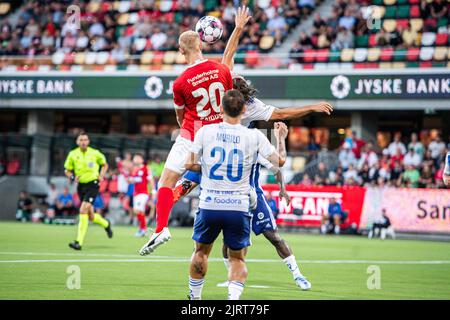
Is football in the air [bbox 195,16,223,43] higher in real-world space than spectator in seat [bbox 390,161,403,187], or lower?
higher

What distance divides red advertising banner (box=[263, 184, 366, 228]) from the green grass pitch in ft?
19.4

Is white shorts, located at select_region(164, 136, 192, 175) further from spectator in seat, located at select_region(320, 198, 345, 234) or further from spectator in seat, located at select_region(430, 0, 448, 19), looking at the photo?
spectator in seat, located at select_region(430, 0, 448, 19)

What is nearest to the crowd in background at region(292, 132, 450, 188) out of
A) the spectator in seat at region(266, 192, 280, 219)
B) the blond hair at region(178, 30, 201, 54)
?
the spectator in seat at region(266, 192, 280, 219)

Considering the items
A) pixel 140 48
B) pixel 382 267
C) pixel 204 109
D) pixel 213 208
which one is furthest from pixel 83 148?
pixel 140 48

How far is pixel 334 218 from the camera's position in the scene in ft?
95.3

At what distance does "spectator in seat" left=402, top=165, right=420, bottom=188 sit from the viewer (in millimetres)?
28688

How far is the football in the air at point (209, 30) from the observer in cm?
1193

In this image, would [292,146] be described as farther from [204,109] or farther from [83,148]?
[204,109]

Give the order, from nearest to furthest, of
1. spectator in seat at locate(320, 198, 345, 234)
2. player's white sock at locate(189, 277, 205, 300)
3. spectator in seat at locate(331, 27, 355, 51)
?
1. player's white sock at locate(189, 277, 205, 300)
2. spectator in seat at locate(320, 198, 345, 234)
3. spectator in seat at locate(331, 27, 355, 51)

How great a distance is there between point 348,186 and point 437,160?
115 inches

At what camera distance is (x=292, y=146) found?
37.2 m

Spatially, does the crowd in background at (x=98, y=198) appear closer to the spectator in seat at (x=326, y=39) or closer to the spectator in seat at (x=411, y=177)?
the spectator in seat at (x=326, y=39)

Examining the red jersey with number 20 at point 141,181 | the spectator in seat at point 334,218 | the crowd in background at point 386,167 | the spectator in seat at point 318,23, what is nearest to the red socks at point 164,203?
the red jersey with number 20 at point 141,181
